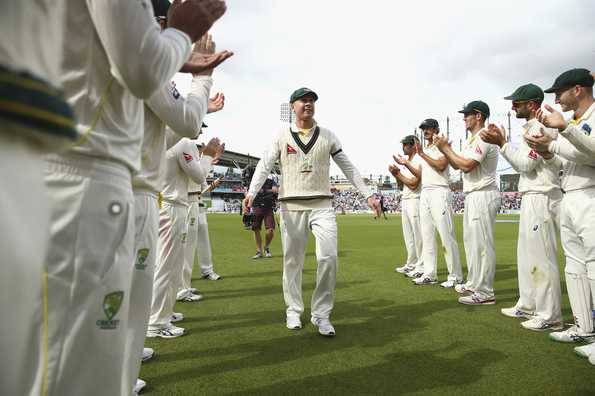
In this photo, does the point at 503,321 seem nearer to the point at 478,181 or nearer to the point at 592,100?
the point at 478,181

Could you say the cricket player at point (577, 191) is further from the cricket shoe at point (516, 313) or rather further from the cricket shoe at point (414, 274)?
the cricket shoe at point (414, 274)

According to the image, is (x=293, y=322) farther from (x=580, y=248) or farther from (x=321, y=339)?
(x=580, y=248)

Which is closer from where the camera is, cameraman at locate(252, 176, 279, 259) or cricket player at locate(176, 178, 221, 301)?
cricket player at locate(176, 178, 221, 301)

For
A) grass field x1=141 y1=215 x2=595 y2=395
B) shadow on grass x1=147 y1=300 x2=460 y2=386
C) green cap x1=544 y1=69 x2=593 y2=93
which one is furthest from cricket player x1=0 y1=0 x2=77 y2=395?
green cap x1=544 y1=69 x2=593 y2=93

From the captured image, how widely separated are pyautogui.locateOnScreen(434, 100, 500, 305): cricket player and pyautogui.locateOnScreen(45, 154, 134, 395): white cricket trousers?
5398 mm

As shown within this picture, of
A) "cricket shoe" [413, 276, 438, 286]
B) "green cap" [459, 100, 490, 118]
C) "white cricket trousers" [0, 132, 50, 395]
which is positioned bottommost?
"cricket shoe" [413, 276, 438, 286]

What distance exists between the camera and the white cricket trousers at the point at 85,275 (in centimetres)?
117

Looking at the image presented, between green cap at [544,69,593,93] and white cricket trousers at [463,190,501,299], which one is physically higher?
green cap at [544,69,593,93]

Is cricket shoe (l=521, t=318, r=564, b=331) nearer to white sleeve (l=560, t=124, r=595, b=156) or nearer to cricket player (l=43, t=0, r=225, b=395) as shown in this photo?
white sleeve (l=560, t=124, r=595, b=156)

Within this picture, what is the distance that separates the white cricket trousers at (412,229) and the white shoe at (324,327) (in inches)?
166

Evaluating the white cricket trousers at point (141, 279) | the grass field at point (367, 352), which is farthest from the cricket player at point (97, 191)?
the grass field at point (367, 352)

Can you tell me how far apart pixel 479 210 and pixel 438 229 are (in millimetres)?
1521

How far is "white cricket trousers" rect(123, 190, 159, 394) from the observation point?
2.32 m

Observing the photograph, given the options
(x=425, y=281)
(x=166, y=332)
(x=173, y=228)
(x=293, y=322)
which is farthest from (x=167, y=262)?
(x=425, y=281)
